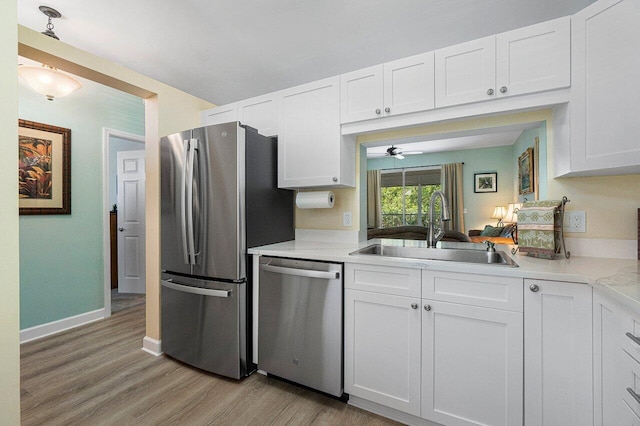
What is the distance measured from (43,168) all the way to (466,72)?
12.0 feet

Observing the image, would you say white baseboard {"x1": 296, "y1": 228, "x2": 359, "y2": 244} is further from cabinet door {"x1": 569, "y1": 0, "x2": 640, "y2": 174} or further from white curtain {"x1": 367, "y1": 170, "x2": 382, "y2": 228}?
white curtain {"x1": 367, "y1": 170, "x2": 382, "y2": 228}

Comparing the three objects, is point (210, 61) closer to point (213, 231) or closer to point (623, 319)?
point (213, 231)

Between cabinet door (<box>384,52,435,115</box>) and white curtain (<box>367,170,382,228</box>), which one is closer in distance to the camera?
cabinet door (<box>384,52,435,115</box>)

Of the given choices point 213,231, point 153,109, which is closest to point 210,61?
point 153,109

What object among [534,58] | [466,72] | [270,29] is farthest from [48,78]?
[534,58]

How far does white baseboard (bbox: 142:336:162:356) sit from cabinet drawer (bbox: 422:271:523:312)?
2.16 metres

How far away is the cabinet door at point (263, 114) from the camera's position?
2.39 m

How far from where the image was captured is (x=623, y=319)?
997 millimetres

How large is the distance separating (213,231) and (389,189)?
6.12 m

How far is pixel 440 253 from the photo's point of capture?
2.01 meters

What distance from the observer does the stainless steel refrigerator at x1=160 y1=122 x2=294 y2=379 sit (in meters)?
1.98

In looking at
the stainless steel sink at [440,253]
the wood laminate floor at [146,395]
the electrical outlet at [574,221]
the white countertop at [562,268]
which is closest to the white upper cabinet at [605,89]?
the electrical outlet at [574,221]

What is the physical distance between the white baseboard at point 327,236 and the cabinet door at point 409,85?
1.00m

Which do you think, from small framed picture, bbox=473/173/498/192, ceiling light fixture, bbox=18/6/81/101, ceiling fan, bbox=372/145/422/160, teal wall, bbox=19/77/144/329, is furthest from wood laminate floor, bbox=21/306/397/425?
small framed picture, bbox=473/173/498/192
